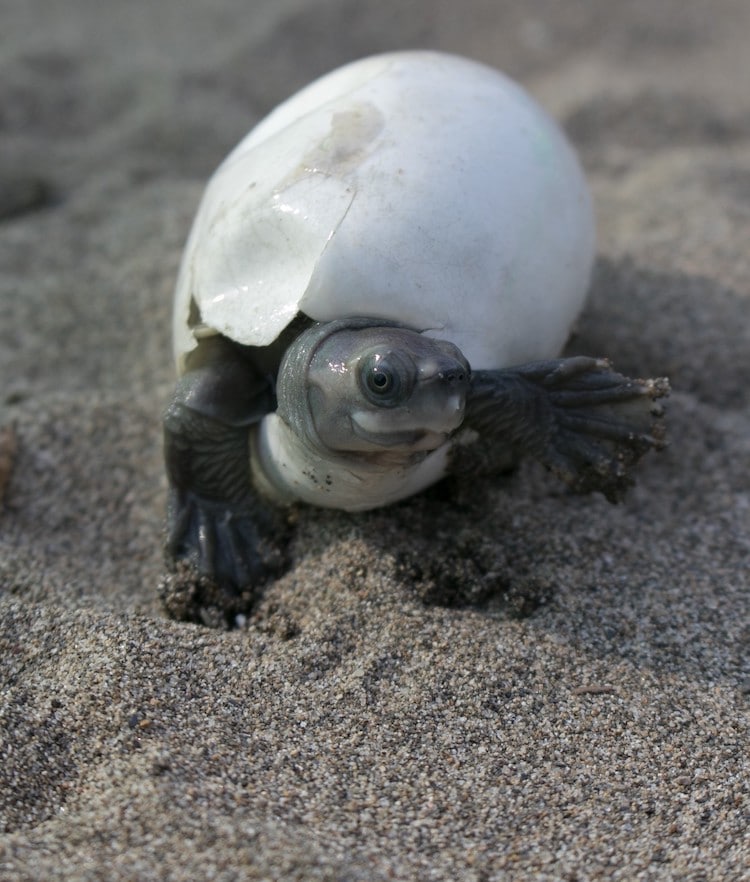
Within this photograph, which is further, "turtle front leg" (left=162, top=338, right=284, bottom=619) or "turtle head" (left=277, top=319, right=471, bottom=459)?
"turtle front leg" (left=162, top=338, right=284, bottom=619)

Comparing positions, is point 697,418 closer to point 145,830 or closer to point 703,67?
point 145,830

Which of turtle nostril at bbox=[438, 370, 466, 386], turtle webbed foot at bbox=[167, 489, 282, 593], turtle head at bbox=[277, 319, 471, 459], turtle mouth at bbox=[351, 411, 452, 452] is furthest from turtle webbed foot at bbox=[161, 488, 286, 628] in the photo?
turtle nostril at bbox=[438, 370, 466, 386]

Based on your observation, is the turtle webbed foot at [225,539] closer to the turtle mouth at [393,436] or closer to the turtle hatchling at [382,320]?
the turtle hatchling at [382,320]

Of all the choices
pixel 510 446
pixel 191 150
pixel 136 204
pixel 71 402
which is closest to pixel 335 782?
pixel 510 446

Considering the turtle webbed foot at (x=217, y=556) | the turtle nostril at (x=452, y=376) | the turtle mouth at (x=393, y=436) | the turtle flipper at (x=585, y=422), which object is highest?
the turtle nostril at (x=452, y=376)

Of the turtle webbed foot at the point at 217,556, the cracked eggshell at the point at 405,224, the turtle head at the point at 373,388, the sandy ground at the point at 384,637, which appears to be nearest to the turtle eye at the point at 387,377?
the turtle head at the point at 373,388

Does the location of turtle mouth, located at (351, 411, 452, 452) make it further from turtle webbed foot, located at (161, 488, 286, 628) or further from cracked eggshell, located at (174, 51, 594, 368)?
turtle webbed foot, located at (161, 488, 286, 628)
